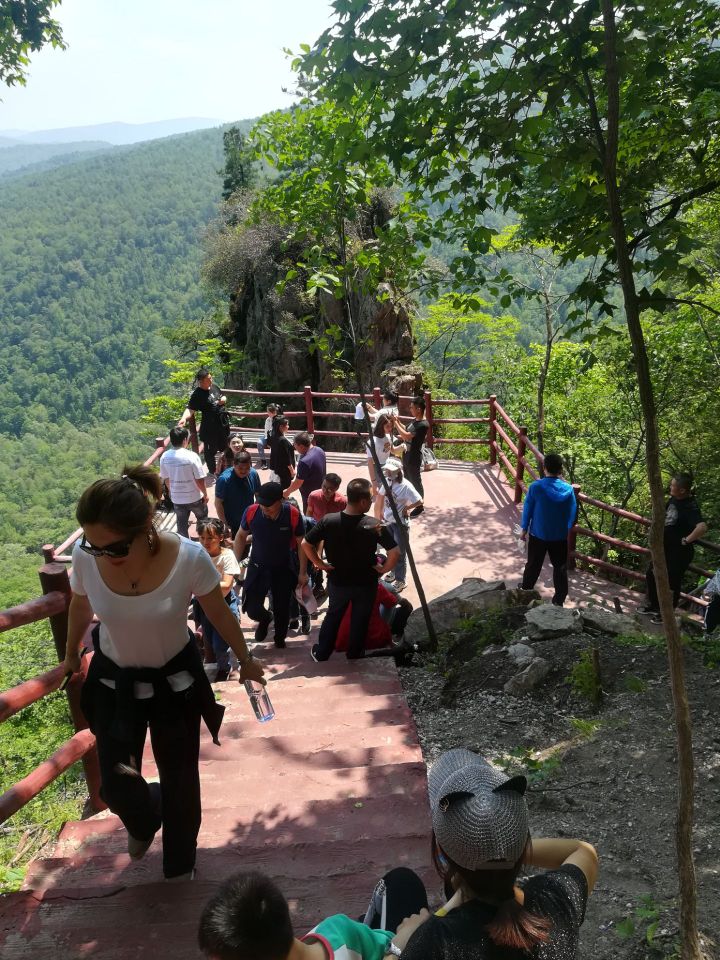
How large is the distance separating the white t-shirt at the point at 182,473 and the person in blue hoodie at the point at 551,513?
3.20m

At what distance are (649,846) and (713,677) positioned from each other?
A: 1.75 m

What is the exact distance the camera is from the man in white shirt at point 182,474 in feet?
23.2

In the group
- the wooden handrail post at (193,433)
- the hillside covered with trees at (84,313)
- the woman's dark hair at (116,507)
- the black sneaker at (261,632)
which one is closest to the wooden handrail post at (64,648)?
the woman's dark hair at (116,507)

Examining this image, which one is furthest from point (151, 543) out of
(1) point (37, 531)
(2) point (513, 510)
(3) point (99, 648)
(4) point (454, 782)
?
(1) point (37, 531)

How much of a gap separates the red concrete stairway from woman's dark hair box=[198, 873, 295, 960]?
1.01 meters

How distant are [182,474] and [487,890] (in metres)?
6.09

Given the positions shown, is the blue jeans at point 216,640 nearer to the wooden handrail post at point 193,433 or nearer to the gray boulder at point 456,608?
the gray boulder at point 456,608

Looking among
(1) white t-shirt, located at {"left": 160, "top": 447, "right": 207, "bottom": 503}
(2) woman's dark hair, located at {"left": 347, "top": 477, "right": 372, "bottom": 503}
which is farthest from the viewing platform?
(1) white t-shirt, located at {"left": 160, "top": 447, "right": 207, "bottom": 503}

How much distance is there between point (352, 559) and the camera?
16.8 feet

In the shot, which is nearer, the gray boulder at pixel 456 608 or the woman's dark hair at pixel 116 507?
the woman's dark hair at pixel 116 507

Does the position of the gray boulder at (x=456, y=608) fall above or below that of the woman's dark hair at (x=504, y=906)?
below

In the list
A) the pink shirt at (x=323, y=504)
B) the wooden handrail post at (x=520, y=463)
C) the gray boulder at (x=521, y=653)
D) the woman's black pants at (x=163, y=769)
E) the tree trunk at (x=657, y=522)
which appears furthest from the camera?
the wooden handrail post at (x=520, y=463)

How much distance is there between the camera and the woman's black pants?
254cm

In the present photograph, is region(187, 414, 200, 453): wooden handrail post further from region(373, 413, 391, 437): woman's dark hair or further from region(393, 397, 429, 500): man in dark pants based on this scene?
region(373, 413, 391, 437): woman's dark hair
